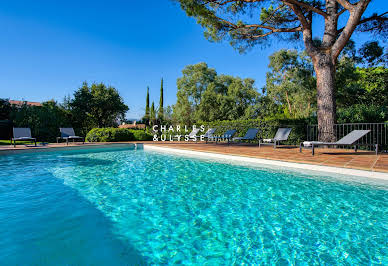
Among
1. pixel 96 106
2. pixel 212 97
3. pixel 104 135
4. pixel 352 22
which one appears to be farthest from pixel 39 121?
pixel 352 22

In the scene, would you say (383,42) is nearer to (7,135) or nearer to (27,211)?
(27,211)

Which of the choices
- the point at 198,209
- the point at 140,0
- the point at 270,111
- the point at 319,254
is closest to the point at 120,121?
the point at 140,0

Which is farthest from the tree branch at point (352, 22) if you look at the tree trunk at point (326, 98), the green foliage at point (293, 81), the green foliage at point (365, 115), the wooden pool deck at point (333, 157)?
the green foliage at point (293, 81)

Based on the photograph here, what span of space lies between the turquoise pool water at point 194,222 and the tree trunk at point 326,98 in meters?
5.24

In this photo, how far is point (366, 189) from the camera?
3.74 metres

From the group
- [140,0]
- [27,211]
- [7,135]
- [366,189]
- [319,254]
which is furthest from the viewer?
[7,135]

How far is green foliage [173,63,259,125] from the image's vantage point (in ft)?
87.4

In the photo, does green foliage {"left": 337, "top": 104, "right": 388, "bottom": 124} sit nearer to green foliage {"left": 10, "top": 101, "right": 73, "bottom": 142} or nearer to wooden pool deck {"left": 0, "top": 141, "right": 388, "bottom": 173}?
wooden pool deck {"left": 0, "top": 141, "right": 388, "bottom": 173}

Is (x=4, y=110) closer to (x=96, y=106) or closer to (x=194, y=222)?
(x=96, y=106)

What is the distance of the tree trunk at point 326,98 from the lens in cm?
880

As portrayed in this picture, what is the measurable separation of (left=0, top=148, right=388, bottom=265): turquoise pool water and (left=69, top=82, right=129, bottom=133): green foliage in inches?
659

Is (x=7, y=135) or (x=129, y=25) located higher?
(x=129, y=25)

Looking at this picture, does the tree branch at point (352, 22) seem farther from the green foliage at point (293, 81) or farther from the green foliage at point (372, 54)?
the green foliage at point (293, 81)

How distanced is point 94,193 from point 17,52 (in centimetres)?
1923
